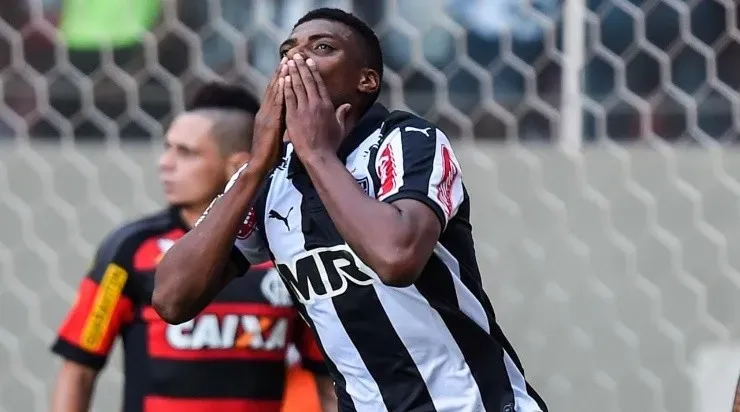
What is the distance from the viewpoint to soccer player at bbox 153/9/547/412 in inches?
79.0

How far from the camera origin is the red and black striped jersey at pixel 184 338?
9.93ft

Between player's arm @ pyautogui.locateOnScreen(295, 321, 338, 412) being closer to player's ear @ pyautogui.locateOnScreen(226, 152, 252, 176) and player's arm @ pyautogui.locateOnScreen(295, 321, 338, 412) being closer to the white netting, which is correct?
player's ear @ pyautogui.locateOnScreen(226, 152, 252, 176)

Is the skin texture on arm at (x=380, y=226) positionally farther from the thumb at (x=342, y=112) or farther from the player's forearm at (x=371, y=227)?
the thumb at (x=342, y=112)

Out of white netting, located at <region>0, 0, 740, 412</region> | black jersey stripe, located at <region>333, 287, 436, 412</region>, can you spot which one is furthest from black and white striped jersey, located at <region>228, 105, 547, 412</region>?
white netting, located at <region>0, 0, 740, 412</region>

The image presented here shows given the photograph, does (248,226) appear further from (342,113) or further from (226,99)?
(226,99)

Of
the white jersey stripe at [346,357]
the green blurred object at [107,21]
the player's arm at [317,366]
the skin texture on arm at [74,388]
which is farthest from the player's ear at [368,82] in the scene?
the green blurred object at [107,21]

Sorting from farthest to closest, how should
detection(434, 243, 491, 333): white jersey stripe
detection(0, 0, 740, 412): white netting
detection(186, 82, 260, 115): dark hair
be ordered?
detection(0, 0, 740, 412): white netting, detection(186, 82, 260, 115): dark hair, detection(434, 243, 491, 333): white jersey stripe

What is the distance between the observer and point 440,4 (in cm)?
372

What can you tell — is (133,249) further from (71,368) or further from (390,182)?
(390,182)

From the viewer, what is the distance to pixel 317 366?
3029mm

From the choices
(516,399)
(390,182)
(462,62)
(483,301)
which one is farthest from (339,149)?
(462,62)

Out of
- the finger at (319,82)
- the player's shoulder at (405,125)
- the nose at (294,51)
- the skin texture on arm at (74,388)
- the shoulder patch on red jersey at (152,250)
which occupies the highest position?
the nose at (294,51)

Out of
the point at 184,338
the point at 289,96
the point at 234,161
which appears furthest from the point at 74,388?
the point at 289,96

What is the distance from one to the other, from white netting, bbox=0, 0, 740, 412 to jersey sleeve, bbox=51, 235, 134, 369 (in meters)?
0.76
